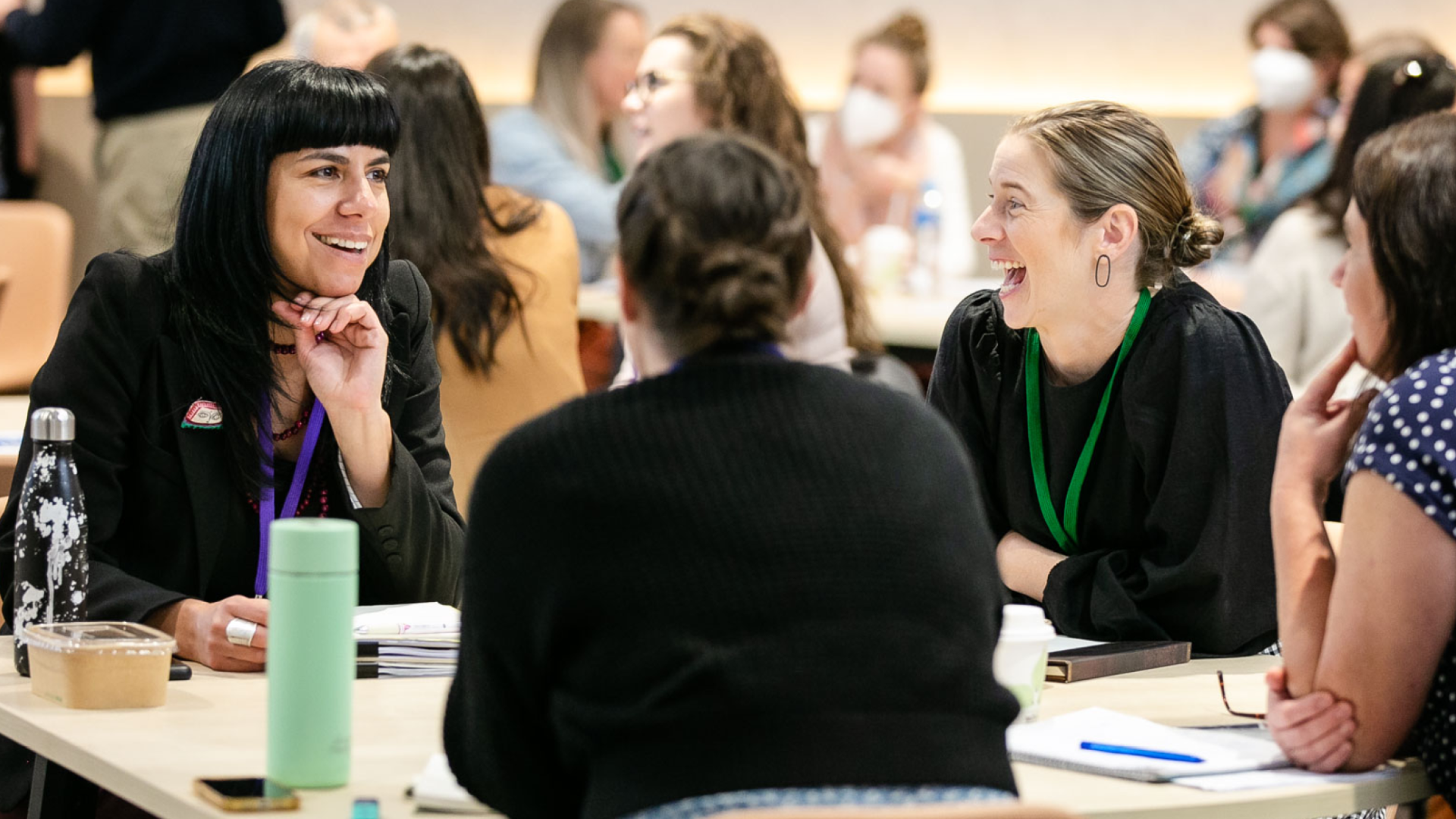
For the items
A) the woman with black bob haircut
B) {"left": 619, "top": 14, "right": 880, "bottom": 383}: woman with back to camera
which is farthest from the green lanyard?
{"left": 619, "top": 14, "right": 880, "bottom": 383}: woman with back to camera

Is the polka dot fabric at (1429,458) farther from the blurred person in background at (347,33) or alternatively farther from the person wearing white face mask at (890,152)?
the person wearing white face mask at (890,152)

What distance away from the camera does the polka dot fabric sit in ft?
5.32

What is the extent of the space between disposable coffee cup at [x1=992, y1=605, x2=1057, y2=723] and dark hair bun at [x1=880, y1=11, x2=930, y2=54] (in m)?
4.58

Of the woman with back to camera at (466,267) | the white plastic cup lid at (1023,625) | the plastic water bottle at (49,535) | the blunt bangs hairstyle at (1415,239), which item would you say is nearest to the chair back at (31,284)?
the woman with back to camera at (466,267)

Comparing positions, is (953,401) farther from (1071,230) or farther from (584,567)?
(584,567)

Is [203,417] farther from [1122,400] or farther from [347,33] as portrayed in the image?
[347,33]

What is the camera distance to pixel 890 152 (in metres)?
6.21

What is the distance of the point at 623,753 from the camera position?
130 centimetres

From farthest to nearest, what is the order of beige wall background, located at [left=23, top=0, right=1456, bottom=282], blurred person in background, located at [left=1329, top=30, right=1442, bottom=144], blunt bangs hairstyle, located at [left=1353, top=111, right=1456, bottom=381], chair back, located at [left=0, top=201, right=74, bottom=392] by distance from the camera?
beige wall background, located at [left=23, top=0, right=1456, bottom=282], chair back, located at [left=0, top=201, right=74, bottom=392], blurred person in background, located at [left=1329, top=30, right=1442, bottom=144], blunt bangs hairstyle, located at [left=1353, top=111, right=1456, bottom=381]

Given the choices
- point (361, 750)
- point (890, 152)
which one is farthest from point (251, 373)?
point (890, 152)

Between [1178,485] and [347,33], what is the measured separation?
3412 mm

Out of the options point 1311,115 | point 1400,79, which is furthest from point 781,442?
point 1311,115

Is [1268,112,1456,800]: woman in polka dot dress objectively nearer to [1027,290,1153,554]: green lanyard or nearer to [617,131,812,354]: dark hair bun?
[1027,290,1153,554]: green lanyard

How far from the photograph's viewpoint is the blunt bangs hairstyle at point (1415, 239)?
5.66ft
